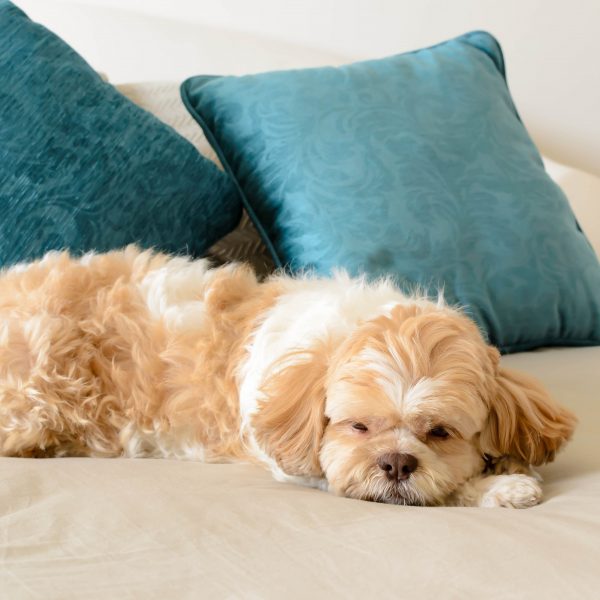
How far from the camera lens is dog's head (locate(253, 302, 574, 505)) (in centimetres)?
128

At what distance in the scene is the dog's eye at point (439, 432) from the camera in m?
1.30

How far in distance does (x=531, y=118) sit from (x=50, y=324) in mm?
2216

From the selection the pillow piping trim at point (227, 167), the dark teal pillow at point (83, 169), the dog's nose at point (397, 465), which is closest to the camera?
the dog's nose at point (397, 465)

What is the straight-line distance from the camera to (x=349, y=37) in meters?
3.01

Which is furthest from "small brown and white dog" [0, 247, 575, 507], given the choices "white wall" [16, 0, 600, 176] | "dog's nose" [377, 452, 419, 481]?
"white wall" [16, 0, 600, 176]

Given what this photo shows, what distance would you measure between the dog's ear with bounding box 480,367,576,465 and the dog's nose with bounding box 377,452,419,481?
154 millimetres

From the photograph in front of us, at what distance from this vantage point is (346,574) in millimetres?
964

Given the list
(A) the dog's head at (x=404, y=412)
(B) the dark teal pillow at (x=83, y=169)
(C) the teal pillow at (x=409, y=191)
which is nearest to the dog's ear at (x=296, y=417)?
(A) the dog's head at (x=404, y=412)

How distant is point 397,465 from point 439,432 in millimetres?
85

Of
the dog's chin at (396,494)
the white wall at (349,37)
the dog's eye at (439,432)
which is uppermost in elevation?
the white wall at (349,37)

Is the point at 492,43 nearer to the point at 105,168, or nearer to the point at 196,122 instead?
the point at 196,122

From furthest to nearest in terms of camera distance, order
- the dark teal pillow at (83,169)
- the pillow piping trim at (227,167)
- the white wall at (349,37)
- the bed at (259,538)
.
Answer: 1. the white wall at (349,37)
2. the pillow piping trim at (227,167)
3. the dark teal pillow at (83,169)
4. the bed at (259,538)

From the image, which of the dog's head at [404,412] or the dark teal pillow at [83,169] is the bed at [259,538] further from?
the dark teal pillow at [83,169]

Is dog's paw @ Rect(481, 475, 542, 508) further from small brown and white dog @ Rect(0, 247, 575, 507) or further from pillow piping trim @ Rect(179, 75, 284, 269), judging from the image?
pillow piping trim @ Rect(179, 75, 284, 269)
